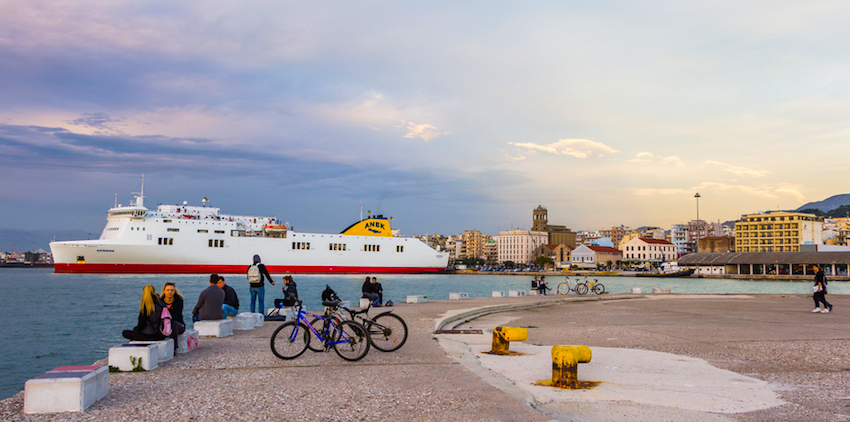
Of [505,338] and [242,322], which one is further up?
[505,338]

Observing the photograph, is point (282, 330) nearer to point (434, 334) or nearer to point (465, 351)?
point (465, 351)

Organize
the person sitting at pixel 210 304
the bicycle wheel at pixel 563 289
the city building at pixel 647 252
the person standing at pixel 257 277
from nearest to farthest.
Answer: the person sitting at pixel 210 304 < the person standing at pixel 257 277 < the bicycle wheel at pixel 563 289 < the city building at pixel 647 252

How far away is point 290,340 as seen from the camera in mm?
6406

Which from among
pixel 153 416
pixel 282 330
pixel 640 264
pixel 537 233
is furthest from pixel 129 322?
pixel 537 233

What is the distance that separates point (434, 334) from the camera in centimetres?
889

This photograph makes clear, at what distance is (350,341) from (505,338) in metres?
2.23

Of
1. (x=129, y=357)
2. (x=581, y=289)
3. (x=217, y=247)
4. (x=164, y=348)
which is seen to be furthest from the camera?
(x=217, y=247)

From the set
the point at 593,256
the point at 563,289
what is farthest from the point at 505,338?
the point at 593,256

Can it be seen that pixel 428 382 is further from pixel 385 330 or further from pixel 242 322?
pixel 242 322

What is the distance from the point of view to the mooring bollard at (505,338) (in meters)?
7.05

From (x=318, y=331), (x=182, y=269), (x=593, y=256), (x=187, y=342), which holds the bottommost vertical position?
(x=593, y=256)

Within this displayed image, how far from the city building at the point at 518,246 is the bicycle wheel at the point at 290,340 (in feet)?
485

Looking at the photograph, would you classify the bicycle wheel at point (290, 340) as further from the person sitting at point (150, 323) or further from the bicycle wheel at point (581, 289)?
the bicycle wheel at point (581, 289)

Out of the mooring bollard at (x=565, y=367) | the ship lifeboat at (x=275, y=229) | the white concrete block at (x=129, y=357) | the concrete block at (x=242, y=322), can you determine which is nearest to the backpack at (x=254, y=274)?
the concrete block at (x=242, y=322)
